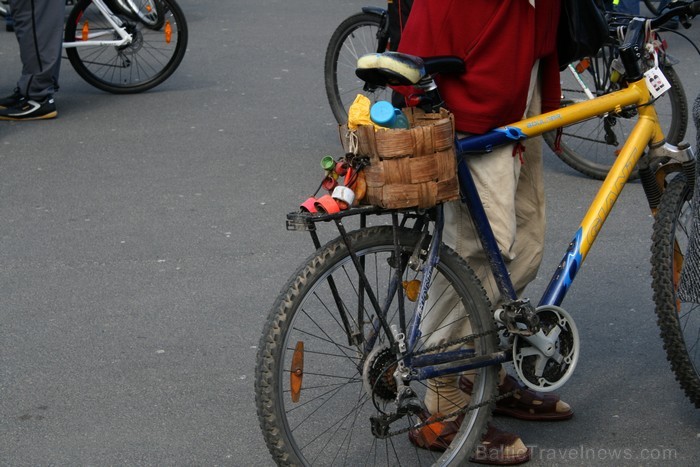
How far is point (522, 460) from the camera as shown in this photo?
377cm

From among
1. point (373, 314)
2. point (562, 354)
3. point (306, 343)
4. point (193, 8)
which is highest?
point (373, 314)

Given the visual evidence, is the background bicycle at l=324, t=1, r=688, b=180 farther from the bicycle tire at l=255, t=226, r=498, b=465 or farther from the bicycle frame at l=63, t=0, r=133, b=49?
the bicycle tire at l=255, t=226, r=498, b=465

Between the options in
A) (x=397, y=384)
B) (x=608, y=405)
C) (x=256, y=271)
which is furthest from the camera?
(x=256, y=271)

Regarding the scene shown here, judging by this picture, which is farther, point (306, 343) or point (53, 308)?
point (53, 308)

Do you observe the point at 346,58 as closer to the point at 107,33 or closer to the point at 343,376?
the point at 107,33

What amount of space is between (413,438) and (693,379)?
94cm

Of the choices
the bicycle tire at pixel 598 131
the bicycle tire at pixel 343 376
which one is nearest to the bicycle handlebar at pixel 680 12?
the bicycle tire at pixel 343 376

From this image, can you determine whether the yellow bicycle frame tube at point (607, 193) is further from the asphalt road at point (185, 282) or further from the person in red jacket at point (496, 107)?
the asphalt road at point (185, 282)

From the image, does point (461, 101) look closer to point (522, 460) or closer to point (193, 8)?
point (522, 460)

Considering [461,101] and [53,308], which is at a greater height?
[461,101]

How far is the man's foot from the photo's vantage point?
12.1 ft

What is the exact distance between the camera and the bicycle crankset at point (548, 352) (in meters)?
3.58

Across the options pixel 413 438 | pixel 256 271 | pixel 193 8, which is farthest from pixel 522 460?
pixel 193 8

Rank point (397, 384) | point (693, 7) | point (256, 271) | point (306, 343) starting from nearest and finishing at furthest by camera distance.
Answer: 1. point (397, 384)
2. point (693, 7)
3. point (306, 343)
4. point (256, 271)
